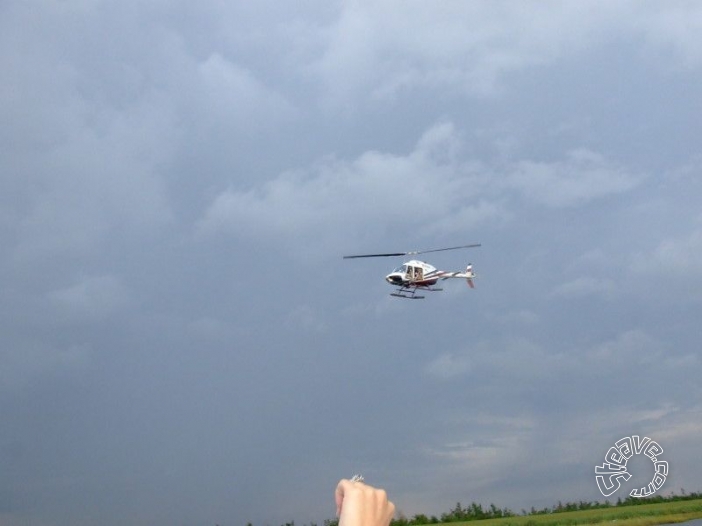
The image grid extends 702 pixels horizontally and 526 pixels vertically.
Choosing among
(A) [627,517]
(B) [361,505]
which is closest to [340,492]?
(B) [361,505]

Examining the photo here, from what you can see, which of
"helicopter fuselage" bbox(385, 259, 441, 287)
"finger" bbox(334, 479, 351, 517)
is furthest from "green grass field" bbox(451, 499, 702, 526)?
"finger" bbox(334, 479, 351, 517)

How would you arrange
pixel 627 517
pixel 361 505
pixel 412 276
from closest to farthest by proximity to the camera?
pixel 361 505
pixel 627 517
pixel 412 276

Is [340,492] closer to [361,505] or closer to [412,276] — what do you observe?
[361,505]

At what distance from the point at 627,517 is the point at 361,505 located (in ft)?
147

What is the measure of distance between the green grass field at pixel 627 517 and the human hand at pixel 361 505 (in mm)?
39560

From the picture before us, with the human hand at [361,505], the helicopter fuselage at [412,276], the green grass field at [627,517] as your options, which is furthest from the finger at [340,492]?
the helicopter fuselage at [412,276]

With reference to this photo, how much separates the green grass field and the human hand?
1557 inches

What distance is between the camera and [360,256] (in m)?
51.6

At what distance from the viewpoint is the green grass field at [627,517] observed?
42241 millimetres

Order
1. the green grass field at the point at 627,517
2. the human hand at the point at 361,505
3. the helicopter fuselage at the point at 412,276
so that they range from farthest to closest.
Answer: the helicopter fuselage at the point at 412,276
the green grass field at the point at 627,517
the human hand at the point at 361,505

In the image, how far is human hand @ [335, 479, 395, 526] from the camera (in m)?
3.13

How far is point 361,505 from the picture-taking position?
124 inches

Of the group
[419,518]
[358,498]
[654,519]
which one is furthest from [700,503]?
[358,498]

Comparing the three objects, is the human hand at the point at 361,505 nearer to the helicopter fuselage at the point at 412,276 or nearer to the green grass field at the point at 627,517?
the green grass field at the point at 627,517
